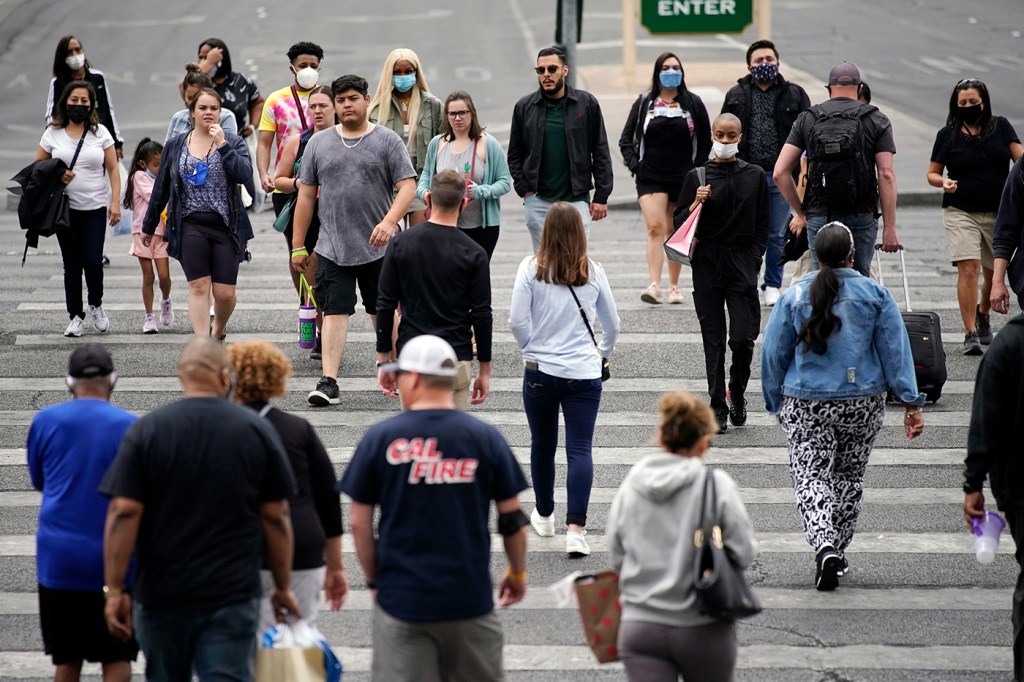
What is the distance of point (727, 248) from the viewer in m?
9.79

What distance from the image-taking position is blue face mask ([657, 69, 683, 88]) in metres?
12.4

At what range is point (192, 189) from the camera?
35.0 feet

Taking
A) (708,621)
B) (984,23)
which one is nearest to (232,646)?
(708,621)

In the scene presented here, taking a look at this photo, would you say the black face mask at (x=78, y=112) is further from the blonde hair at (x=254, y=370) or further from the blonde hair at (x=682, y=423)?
the blonde hair at (x=682, y=423)

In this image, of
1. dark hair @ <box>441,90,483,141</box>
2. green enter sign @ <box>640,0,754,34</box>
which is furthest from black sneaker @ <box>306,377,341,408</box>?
green enter sign @ <box>640,0,754,34</box>

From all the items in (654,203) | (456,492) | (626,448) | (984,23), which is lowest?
(626,448)

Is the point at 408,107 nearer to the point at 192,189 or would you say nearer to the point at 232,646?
the point at 192,189

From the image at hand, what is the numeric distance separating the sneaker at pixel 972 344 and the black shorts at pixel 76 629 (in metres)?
7.92

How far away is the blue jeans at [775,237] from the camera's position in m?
12.9

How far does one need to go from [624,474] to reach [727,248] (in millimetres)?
1725

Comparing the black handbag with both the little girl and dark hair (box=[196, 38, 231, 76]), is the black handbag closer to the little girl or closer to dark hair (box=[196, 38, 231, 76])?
the little girl

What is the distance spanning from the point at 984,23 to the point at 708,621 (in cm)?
3580

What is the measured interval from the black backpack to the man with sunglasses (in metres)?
1.62

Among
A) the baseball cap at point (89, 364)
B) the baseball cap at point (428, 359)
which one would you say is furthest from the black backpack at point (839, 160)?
the baseball cap at point (89, 364)
